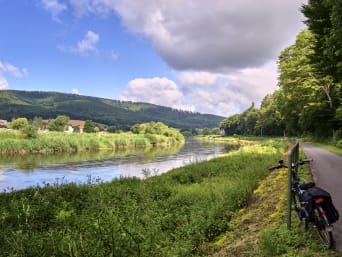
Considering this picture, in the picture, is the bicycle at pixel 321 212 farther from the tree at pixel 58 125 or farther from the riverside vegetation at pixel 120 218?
the tree at pixel 58 125

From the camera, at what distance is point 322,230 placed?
18.8 feet

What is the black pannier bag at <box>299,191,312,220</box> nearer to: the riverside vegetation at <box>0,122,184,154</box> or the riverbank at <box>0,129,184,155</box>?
the riverbank at <box>0,129,184,155</box>

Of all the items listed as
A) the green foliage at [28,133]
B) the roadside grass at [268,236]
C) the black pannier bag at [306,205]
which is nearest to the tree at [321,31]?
the roadside grass at [268,236]

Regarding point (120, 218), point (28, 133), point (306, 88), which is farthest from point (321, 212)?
point (28, 133)

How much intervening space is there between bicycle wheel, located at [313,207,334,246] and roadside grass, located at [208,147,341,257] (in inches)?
4.1

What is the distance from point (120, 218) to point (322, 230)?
16.7 ft

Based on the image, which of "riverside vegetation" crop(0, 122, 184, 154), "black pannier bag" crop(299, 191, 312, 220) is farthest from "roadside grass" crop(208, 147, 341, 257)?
→ "riverside vegetation" crop(0, 122, 184, 154)

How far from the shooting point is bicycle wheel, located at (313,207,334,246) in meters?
5.48

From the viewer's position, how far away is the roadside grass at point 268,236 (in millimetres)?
5695

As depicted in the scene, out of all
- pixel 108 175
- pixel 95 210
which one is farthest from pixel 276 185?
pixel 108 175

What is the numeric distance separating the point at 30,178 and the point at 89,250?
20847mm

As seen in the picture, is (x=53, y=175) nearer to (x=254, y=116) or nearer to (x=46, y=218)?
(x=46, y=218)

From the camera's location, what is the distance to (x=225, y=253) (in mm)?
6488

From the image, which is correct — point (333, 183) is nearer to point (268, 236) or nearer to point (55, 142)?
point (268, 236)
